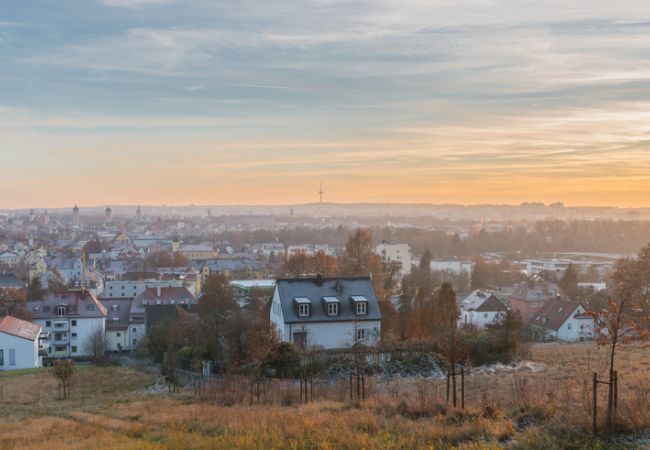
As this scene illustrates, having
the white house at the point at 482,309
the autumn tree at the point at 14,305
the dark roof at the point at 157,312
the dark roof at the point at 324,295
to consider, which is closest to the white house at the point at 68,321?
the autumn tree at the point at 14,305

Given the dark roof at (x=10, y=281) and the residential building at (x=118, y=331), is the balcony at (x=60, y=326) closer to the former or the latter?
the residential building at (x=118, y=331)

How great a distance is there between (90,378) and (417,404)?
906 inches

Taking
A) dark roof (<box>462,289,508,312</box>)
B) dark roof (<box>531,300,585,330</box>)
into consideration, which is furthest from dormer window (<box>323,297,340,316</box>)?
dark roof (<box>462,289,508,312</box>)

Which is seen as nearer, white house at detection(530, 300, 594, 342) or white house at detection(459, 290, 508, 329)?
white house at detection(530, 300, 594, 342)

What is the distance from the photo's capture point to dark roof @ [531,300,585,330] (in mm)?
47500

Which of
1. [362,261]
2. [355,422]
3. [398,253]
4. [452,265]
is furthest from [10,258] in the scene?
[355,422]

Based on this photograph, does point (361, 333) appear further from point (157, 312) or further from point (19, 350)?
point (157, 312)

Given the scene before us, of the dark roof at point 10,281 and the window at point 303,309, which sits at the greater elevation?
the window at point 303,309

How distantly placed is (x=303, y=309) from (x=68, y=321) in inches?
971

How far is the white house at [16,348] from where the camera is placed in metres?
39.2

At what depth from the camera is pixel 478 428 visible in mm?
10914

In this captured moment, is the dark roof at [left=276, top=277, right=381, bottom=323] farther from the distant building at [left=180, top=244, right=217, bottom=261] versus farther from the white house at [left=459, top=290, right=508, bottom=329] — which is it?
the distant building at [left=180, top=244, right=217, bottom=261]

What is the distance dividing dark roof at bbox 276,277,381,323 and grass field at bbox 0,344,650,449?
29.3 feet

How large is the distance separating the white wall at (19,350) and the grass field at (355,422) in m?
20.3
